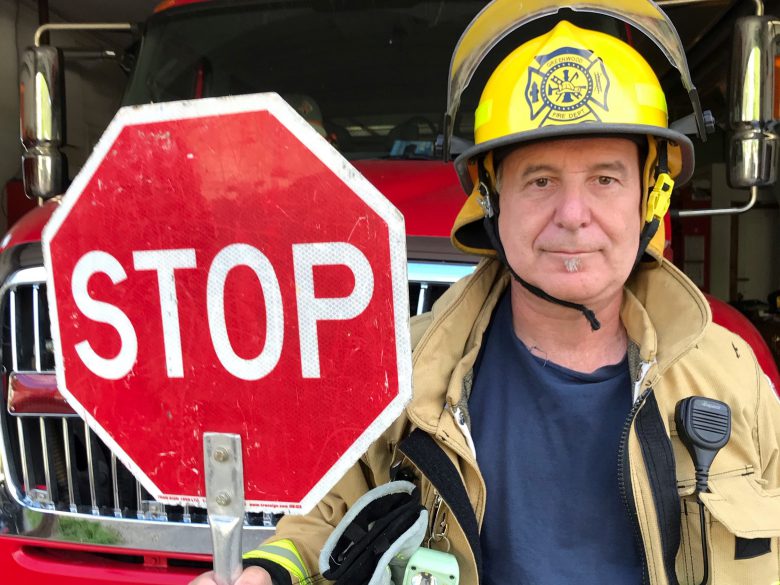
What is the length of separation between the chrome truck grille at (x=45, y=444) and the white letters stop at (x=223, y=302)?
1.28 m

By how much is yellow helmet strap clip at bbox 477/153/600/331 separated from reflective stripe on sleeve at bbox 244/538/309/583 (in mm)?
714

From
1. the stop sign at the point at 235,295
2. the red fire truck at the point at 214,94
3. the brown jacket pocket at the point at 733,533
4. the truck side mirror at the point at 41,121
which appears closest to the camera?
the stop sign at the point at 235,295

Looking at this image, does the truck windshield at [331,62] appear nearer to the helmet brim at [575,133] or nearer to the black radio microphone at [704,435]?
the helmet brim at [575,133]

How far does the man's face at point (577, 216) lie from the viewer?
4.75ft

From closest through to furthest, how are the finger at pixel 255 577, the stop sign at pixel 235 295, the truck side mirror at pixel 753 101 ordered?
the stop sign at pixel 235 295, the finger at pixel 255 577, the truck side mirror at pixel 753 101

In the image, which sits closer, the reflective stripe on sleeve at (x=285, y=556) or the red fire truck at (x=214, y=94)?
the reflective stripe on sleeve at (x=285, y=556)

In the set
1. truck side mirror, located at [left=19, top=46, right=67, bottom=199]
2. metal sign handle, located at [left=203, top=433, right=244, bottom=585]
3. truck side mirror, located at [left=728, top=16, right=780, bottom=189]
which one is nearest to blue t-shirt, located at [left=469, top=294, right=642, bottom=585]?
metal sign handle, located at [left=203, top=433, right=244, bottom=585]

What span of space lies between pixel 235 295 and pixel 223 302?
0.07ft

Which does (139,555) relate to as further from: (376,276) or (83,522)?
(376,276)

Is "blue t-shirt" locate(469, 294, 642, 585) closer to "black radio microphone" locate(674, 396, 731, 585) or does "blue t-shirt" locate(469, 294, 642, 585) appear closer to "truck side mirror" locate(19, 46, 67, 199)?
"black radio microphone" locate(674, 396, 731, 585)

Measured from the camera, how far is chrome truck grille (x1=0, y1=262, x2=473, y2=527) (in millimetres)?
2352

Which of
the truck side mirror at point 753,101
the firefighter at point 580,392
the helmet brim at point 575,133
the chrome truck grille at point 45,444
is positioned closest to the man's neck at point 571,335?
the firefighter at point 580,392

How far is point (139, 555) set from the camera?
241 cm

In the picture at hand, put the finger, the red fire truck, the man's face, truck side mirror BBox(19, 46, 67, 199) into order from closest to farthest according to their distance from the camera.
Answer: the finger → the man's face → the red fire truck → truck side mirror BBox(19, 46, 67, 199)
